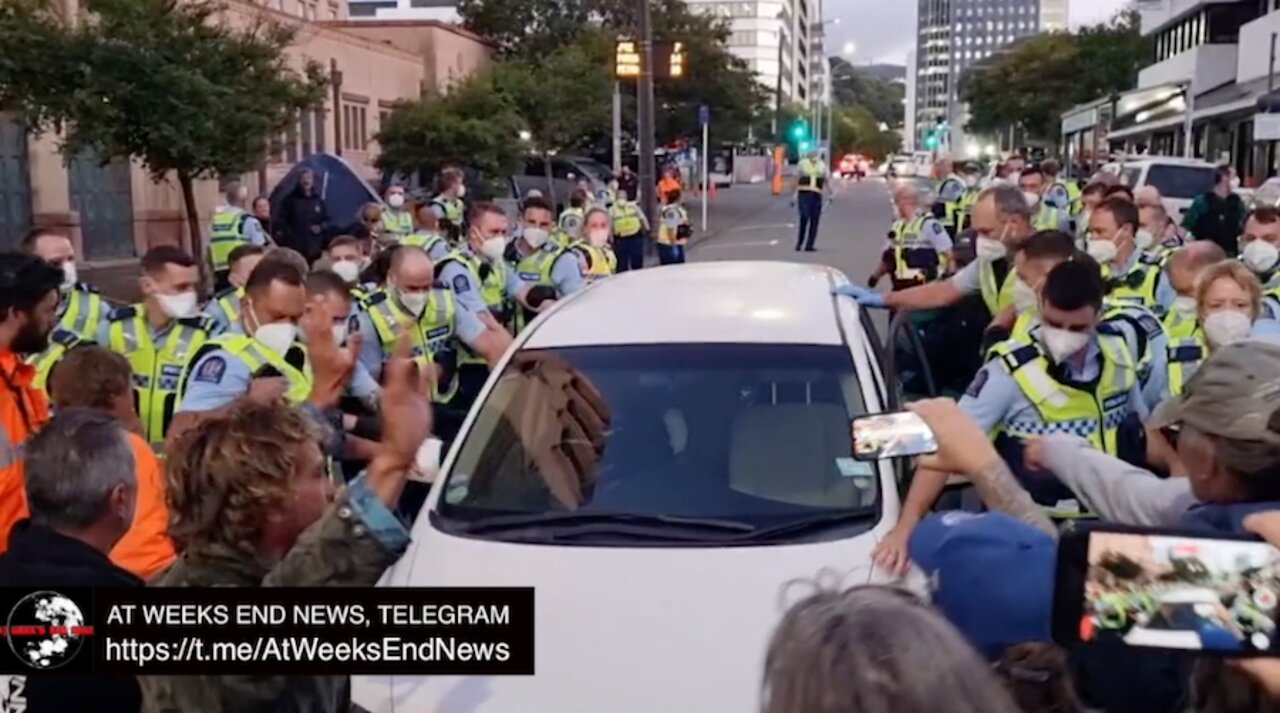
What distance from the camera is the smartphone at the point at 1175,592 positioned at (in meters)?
1.86

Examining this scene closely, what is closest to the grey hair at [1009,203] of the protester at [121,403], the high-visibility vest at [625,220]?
the protester at [121,403]

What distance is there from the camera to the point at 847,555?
13.8ft

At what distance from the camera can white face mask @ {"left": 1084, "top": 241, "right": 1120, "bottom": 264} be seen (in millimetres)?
7902

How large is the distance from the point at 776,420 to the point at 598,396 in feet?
1.98

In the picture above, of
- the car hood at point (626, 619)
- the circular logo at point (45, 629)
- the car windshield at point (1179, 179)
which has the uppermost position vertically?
the car windshield at point (1179, 179)

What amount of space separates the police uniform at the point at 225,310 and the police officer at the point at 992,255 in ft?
10.4

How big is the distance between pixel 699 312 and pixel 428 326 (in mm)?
2315

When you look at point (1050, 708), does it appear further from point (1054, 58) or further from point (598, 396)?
point (1054, 58)

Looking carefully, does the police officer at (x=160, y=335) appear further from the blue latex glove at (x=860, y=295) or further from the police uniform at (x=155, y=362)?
the blue latex glove at (x=860, y=295)

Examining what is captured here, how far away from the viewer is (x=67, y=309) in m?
6.84

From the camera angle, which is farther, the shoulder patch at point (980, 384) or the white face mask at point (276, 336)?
the white face mask at point (276, 336)

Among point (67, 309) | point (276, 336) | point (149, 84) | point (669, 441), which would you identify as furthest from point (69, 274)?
point (149, 84)

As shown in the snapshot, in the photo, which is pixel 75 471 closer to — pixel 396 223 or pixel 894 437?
pixel 894 437

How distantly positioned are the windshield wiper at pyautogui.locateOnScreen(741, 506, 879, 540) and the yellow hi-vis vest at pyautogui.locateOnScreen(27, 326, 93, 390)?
2.84m
